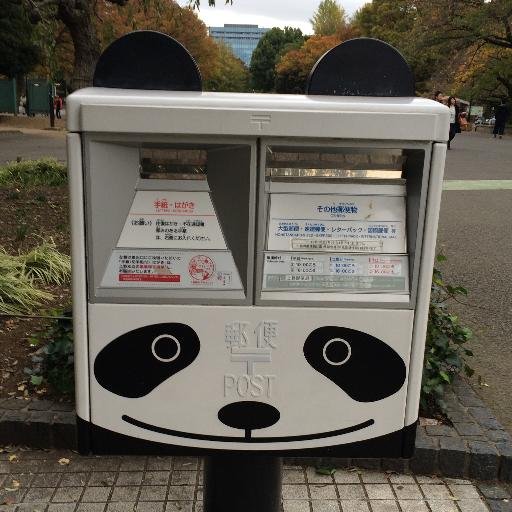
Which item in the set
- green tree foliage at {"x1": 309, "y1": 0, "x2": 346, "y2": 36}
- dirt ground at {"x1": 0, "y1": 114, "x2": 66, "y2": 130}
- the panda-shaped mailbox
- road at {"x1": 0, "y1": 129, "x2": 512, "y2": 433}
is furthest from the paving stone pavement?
green tree foliage at {"x1": 309, "y1": 0, "x2": 346, "y2": 36}

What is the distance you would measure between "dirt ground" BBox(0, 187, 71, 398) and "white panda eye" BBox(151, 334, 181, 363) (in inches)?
69.5

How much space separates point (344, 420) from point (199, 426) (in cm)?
41

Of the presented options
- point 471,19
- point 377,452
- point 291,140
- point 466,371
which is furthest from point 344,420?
point 471,19

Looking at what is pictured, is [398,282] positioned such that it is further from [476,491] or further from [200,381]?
[476,491]

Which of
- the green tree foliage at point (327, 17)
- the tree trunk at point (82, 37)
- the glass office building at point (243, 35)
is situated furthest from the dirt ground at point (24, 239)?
the glass office building at point (243, 35)

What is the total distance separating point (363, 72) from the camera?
1900mm

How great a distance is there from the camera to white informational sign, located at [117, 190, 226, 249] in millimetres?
1678

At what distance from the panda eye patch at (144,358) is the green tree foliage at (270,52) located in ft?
267

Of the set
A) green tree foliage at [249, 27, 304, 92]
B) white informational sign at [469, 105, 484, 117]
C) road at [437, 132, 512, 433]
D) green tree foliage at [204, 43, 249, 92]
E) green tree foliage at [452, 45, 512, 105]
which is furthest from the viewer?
green tree foliage at [249, 27, 304, 92]

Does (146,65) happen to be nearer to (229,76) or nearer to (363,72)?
(363,72)

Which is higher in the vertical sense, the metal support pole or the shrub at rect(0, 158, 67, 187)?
the metal support pole

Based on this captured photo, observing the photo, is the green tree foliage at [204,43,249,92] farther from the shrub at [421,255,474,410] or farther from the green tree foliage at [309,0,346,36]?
the shrub at [421,255,474,410]

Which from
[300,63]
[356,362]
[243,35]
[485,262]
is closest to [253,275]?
[356,362]

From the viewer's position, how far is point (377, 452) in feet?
6.04
